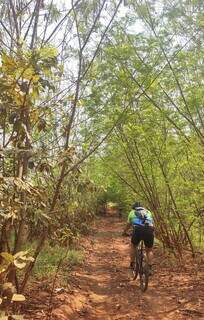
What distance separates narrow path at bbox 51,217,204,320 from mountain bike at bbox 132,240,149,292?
17cm

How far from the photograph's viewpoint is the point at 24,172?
541 centimetres

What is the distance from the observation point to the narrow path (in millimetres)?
7371

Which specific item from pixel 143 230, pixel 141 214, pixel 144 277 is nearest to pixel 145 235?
pixel 143 230

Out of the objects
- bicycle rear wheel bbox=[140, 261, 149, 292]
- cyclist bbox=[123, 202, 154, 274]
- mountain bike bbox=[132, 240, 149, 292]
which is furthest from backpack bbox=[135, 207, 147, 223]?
bicycle rear wheel bbox=[140, 261, 149, 292]

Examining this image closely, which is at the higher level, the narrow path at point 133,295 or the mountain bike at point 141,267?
the mountain bike at point 141,267

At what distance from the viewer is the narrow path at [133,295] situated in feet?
24.2

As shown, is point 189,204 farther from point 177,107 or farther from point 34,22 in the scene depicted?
Answer: point 34,22

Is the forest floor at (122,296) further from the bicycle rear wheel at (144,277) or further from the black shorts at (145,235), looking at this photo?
the black shorts at (145,235)

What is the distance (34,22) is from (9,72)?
6.51 feet

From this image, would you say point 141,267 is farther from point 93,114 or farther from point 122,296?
point 93,114

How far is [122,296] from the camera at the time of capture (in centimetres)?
863

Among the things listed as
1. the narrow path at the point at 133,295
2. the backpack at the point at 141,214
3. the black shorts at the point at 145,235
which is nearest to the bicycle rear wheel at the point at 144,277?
the narrow path at the point at 133,295

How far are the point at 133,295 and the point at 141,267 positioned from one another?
2.46ft

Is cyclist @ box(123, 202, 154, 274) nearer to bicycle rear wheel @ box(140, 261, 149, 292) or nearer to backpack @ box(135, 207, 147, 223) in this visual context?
backpack @ box(135, 207, 147, 223)
